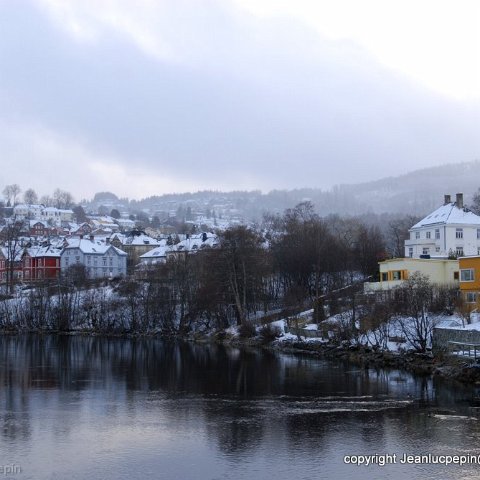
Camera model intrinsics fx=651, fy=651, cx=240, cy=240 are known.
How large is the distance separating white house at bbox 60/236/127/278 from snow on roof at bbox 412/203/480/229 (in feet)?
192

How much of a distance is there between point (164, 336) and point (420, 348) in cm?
3669

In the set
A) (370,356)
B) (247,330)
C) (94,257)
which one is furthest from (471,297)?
(94,257)

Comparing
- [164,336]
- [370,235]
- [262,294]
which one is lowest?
[164,336]

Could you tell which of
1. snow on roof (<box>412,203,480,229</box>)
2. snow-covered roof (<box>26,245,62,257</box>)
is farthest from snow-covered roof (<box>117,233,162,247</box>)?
snow on roof (<box>412,203,480,229</box>)

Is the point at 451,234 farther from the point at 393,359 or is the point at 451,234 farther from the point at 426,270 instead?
the point at 393,359

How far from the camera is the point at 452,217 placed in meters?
67.6

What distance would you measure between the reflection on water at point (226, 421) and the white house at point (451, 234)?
26.9m

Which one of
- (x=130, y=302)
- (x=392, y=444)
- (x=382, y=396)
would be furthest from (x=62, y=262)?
(x=392, y=444)

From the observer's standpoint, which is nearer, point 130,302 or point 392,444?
point 392,444

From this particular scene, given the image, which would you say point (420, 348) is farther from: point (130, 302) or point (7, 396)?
point (130, 302)

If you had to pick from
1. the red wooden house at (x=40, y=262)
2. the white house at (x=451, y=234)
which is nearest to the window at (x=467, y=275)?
the white house at (x=451, y=234)

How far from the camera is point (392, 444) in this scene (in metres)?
23.1

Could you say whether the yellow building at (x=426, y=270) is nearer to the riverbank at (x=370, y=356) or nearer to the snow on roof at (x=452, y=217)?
the riverbank at (x=370, y=356)

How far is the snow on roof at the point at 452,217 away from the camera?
221 feet
